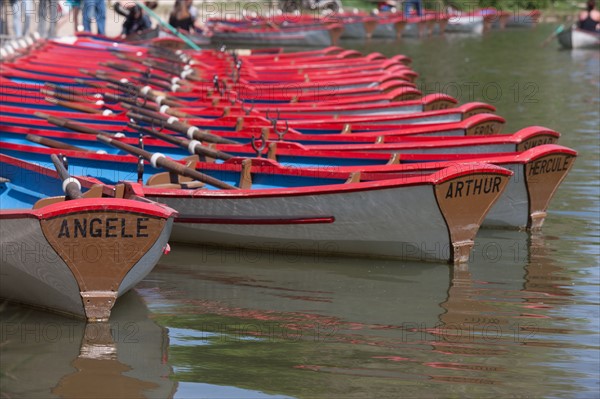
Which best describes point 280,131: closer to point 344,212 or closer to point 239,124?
point 239,124

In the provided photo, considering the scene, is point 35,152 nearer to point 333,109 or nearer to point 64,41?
point 333,109

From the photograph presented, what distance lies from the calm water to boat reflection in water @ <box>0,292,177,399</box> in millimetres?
12

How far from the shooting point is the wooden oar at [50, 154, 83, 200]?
8148 millimetres

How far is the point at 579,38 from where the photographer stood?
103 ft

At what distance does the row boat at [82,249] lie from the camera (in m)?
7.40

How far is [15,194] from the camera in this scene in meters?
9.88

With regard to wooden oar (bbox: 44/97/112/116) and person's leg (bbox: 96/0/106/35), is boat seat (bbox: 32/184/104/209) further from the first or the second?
person's leg (bbox: 96/0/106/35)

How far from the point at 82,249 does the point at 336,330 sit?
1695mm

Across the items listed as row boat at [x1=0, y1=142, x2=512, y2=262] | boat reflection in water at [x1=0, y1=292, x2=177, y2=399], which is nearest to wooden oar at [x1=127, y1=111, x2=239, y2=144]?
row boat at [x1=0, y1=142, x2=512, y2=262]

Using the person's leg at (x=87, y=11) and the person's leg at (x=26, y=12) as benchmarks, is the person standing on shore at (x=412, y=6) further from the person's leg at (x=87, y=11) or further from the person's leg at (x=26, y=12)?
the person's leg at (x=26, y=12)

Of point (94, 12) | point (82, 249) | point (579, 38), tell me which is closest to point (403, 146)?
point (82, 249)

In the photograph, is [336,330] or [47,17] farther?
[47,17]

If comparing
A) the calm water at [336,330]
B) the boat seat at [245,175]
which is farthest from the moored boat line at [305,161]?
the calm water at [336,330]

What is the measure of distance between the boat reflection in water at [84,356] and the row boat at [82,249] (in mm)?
158
